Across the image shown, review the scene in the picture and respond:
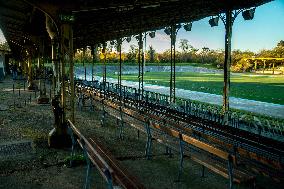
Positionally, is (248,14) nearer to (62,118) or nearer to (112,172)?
(62,118)

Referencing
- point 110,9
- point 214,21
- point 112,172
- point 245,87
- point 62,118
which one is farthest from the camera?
point 245,87

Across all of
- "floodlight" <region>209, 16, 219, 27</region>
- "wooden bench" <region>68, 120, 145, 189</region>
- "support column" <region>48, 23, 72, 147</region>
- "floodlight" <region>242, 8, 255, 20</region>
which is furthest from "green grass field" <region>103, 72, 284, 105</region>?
"wooden bench" <region>68, 120, 145, 189</region>

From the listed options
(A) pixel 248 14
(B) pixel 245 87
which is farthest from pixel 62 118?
(B) pixel 245 87

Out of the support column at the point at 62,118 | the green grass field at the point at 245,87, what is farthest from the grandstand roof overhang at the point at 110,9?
the green grass field at the point at 245,87

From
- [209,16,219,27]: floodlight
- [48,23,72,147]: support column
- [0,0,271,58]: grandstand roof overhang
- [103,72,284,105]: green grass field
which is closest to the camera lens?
[0,0,271,58]: grandstand roof overhang

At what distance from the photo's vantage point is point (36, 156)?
28.6 feet

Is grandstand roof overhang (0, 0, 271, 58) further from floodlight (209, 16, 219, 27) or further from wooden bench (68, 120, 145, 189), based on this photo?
wooden bench (68, 120, 145, 189)

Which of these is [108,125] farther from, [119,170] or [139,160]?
[119,170]

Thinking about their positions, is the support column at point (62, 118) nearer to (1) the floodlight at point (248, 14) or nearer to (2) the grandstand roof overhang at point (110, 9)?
(2) the grandstand roof overhang at point (110, 9)

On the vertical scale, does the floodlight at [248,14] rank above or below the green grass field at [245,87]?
above

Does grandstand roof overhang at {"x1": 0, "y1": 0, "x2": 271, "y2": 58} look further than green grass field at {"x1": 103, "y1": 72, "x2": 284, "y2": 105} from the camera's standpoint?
No

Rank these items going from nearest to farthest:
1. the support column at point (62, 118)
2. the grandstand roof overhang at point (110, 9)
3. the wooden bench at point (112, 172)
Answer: the wooden bench at point (112, 172), the grandstand roof overhang at point (110, 9), the support column at point (62, 118)

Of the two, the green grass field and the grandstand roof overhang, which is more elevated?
the grandstand roof overhang

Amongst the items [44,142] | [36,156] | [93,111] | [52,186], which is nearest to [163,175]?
[52,186]
